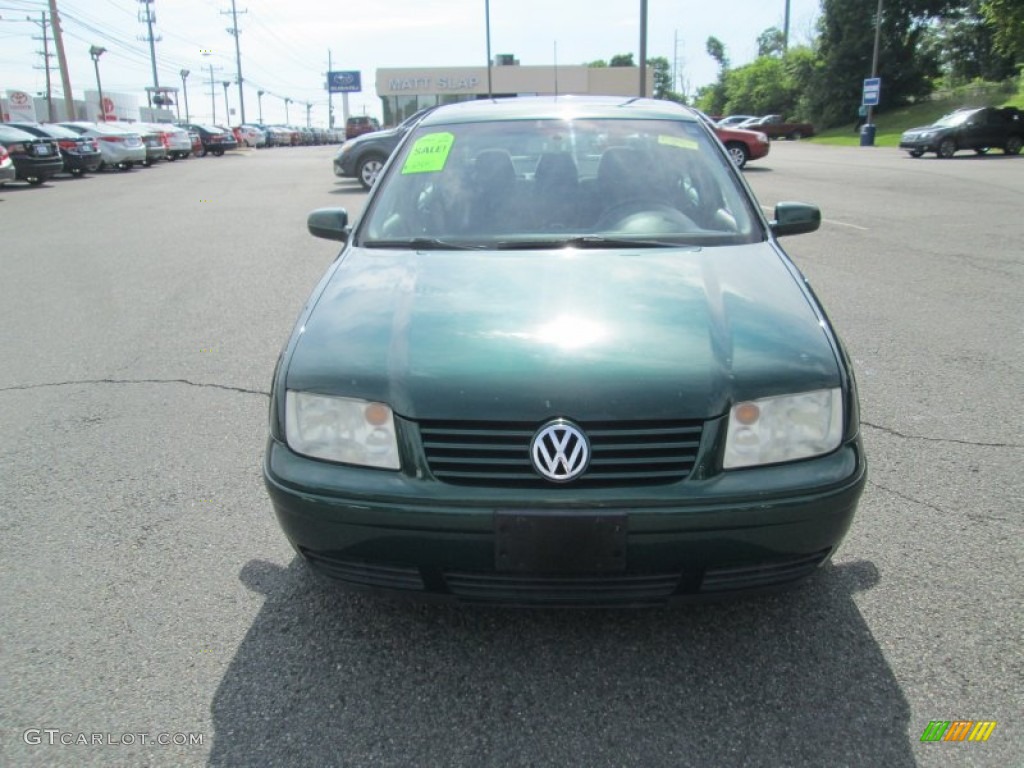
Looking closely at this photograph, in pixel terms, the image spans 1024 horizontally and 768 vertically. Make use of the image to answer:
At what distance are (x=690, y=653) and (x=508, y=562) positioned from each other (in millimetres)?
700

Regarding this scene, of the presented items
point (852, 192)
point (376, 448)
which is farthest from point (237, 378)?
point (852, 192)

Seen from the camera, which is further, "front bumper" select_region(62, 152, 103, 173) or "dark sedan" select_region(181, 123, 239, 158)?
"dark sedan" select_region(181, 123, 239, 158)

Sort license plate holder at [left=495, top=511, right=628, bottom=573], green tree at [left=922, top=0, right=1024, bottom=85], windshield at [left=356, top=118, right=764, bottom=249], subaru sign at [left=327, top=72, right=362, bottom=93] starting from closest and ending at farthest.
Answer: license plate holder at [left=495, top=511, right=628, bottom=573] → windshield at [left=356, top=118, right=764, bottom=249] → green tree at [left=922, top=0, right=1024, bottom=85] → subaru sign at [left=327, top=72, right=362, bottom=93]

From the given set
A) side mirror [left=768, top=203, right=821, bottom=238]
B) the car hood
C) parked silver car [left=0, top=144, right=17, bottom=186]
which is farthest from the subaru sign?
the car hood

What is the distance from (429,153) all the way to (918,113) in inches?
2174

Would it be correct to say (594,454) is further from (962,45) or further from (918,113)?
(962,45)

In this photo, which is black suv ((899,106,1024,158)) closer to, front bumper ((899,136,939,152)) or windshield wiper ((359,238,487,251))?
front bumper ((899,136,939,152))

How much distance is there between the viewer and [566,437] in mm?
2088

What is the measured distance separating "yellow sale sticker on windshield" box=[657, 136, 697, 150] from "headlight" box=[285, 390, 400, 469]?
84.5 inches

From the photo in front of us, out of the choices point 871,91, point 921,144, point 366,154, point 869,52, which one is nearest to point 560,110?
point 366,154

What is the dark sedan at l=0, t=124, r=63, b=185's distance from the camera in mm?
19484

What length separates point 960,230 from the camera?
10.4 metres

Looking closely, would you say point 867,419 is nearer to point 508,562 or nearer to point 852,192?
point 508,562

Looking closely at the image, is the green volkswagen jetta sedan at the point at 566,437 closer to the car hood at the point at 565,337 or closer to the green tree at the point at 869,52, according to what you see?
the car hood at the point at 565,337
